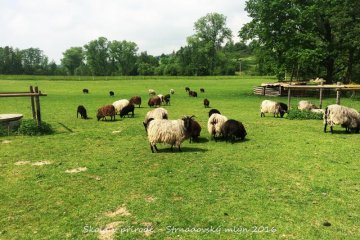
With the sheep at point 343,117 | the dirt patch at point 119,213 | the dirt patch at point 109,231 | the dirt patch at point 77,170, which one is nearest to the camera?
the dirt patch at point 109,231

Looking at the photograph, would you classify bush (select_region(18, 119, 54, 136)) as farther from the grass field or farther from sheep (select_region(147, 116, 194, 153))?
sheep (select_region(147, 116, 194, 153))

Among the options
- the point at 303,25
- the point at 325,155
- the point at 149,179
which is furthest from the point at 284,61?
the point at 149,179

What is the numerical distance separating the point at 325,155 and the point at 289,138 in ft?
9.73

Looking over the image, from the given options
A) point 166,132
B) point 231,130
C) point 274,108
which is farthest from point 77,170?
point 274,108

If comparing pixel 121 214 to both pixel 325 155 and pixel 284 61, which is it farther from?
pixel 284 61

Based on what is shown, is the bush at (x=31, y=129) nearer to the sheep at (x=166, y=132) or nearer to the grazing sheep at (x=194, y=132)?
the sheep at (x=166, y=132)

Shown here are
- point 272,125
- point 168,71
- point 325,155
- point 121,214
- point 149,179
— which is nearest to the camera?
point 121,214

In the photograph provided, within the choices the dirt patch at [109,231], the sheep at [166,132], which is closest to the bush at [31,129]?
the sheep at [166,132]

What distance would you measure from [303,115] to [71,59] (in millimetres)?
150579

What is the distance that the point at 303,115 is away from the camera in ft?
65.3

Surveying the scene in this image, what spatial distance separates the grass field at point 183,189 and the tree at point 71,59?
15029 cm

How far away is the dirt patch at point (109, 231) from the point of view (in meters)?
5.86

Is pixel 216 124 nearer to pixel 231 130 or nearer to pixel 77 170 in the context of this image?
pixel 231 130

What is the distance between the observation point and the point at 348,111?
1480cm
